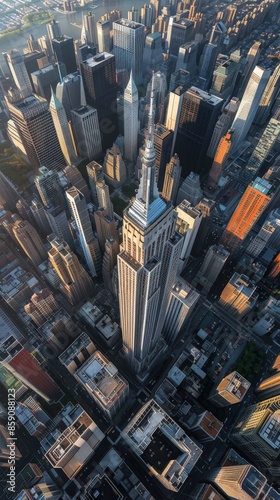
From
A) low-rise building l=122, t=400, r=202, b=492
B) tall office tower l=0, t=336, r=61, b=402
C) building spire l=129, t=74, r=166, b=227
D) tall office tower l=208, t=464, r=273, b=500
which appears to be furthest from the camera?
tall office tower l=0, t=336, r=61, b=402

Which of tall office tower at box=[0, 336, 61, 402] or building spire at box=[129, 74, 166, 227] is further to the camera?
tall office tower at box=[0, 336, 61, 402]

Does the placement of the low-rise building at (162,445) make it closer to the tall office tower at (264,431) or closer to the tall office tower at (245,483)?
the tall office tower at (245,483)

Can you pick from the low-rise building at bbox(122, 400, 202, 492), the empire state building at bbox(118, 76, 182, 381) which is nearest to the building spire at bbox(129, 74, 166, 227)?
the empire state building at bbox(118, 76, 182, 381)

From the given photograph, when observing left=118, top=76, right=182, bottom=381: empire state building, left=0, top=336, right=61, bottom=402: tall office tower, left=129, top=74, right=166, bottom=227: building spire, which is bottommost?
left=0, top=336, right=61, bottom=402: tall office tower

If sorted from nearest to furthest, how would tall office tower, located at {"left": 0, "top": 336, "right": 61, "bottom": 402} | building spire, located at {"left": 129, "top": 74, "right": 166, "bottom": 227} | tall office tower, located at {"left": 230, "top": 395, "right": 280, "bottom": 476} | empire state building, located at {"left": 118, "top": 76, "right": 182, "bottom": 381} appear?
building spire, located at {"left": 129, "top": 74, "right": 166, "bottom": 227} → empire state building, located at {"left": 118, "top": 76, "right": 182, "bottom": 381} → tall office tower, located at {"left": 230, "top": 395, "right": 280, "bottom": 476} → tall office tower, located at {"left": 0, "top": 336, "right": 61, "bottom": 402}

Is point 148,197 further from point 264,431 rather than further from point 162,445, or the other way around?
point 264,431

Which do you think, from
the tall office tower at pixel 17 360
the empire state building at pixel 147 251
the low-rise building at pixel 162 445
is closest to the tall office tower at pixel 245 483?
the low-rise building at pixel 162 445

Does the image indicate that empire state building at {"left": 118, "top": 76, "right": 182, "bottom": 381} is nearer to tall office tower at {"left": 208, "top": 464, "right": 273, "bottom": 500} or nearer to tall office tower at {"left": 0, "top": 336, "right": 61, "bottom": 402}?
tall office tower at {"left": 0, "top": 336, "right": 61, "bottom": 402}

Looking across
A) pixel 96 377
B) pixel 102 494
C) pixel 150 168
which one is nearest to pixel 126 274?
pixel 150 168

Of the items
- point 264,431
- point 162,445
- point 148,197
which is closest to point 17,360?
point 162,445
